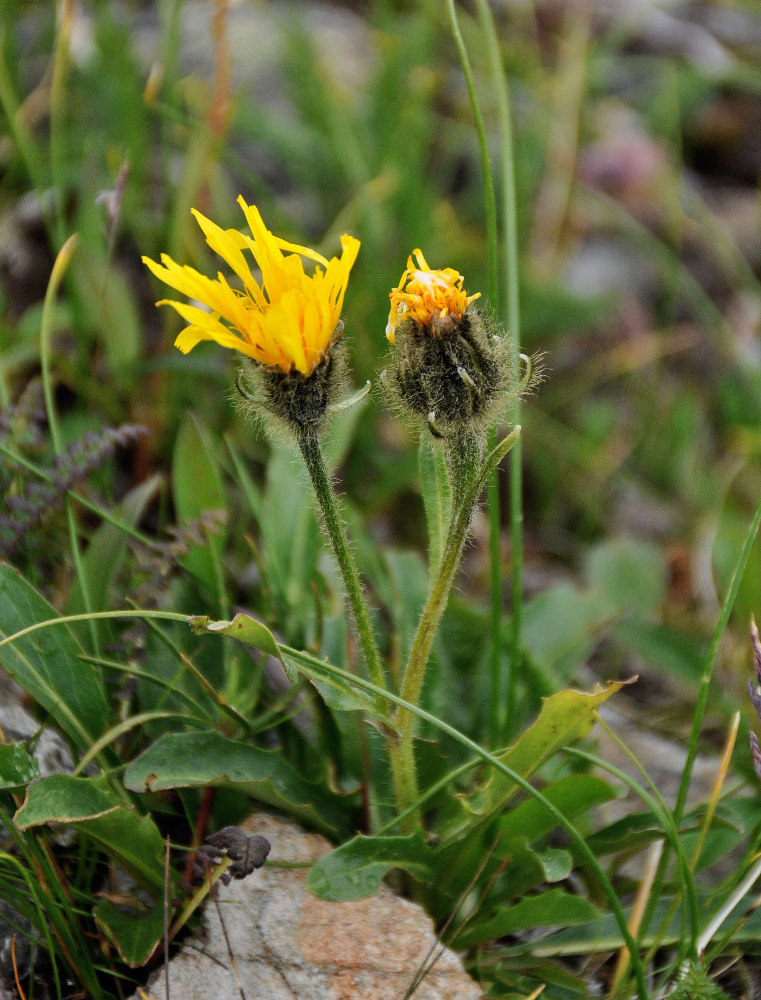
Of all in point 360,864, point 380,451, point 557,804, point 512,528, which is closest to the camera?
point 360,864

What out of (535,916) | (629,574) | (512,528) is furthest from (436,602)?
(629,574)

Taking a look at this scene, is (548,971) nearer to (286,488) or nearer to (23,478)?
(286,488)

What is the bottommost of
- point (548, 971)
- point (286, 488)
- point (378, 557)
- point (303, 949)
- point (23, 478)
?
point (548, 971)

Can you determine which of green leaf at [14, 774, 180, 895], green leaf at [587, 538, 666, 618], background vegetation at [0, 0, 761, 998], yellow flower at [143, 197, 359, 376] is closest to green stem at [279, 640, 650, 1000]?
background vegetation at [0, 0, 761, 998]

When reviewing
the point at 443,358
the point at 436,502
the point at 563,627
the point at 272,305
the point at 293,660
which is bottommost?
the point at 563,627

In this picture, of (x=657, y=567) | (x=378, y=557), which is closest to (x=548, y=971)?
(x=378, y=557)

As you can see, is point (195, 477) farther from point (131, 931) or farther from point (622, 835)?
point (622, 835)

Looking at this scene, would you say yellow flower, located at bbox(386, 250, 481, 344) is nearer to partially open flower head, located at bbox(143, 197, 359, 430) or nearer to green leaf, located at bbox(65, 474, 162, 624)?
partially open flower head, located at bbox(143, 197, 359, 430)
